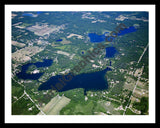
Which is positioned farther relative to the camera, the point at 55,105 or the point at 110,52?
the point at 110,52

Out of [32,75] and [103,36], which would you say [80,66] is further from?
[103,36]

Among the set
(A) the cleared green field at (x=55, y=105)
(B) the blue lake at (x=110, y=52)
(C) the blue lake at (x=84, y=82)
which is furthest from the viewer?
(B) the blue lake at (x=110, y=52)

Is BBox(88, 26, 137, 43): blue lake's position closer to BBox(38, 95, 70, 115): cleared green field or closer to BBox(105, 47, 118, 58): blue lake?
BBox(105, 47, 118, 58): blue lake

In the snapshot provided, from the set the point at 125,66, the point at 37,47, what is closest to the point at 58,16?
the point at 37,47

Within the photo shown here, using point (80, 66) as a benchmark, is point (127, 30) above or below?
above

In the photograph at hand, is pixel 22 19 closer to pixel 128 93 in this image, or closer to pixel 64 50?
pixel 64 50

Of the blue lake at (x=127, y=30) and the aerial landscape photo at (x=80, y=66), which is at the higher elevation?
the blue lake at (x=127, y=30)

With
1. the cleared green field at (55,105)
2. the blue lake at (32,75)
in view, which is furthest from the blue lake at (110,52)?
the cleared green field at (55,105)

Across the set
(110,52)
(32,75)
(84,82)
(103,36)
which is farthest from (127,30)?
(32,75)

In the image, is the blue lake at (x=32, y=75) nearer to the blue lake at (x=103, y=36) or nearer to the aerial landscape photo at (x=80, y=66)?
the aerial landscape photo at (x=80, y=66)
